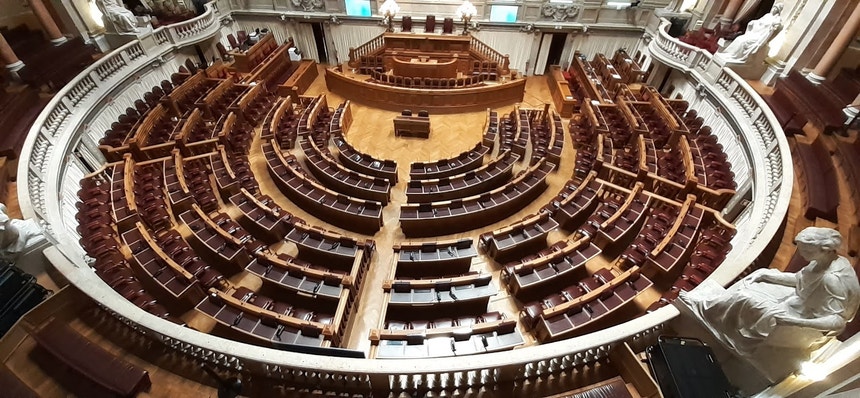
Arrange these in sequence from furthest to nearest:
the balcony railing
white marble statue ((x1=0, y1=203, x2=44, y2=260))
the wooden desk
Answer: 1. the wooden desk
2. the balcony railing
3. white marble statue ((x1=0, y1=203, x2=44, y2=260))

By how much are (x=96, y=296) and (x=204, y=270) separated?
198cm

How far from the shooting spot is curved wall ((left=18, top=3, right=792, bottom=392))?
396 centimetres

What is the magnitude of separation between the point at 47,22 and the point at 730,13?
22.5 metres

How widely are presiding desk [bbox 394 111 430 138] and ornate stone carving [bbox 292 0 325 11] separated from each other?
780cm

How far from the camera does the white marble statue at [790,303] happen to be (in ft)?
9.83

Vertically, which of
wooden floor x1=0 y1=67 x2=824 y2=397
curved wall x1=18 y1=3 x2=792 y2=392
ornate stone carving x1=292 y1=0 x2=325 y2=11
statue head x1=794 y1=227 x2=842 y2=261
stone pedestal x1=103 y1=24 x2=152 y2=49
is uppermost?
statue head x1=794 y1=227 x2=842 y2=261

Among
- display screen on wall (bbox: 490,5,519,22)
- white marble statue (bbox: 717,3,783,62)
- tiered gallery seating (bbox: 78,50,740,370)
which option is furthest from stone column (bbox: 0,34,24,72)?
white marble statue (bbox: 717,3,783,62)

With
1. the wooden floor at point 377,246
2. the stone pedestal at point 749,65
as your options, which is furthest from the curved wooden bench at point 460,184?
the stone pedestal at point 749,65

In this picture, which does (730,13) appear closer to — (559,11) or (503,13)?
(559,11)

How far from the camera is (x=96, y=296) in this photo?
4.43 metres

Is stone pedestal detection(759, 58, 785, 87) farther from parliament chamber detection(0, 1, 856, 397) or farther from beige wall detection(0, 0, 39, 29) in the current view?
beige wall detection(0, 0, 39, 29)

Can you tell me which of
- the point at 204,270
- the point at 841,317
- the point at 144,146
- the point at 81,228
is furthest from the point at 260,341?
Result: the point at 144,146

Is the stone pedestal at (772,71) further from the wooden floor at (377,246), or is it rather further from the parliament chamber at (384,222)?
the wooden floor at (377,246)

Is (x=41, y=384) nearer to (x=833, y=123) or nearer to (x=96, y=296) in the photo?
(x=96, y=296)
